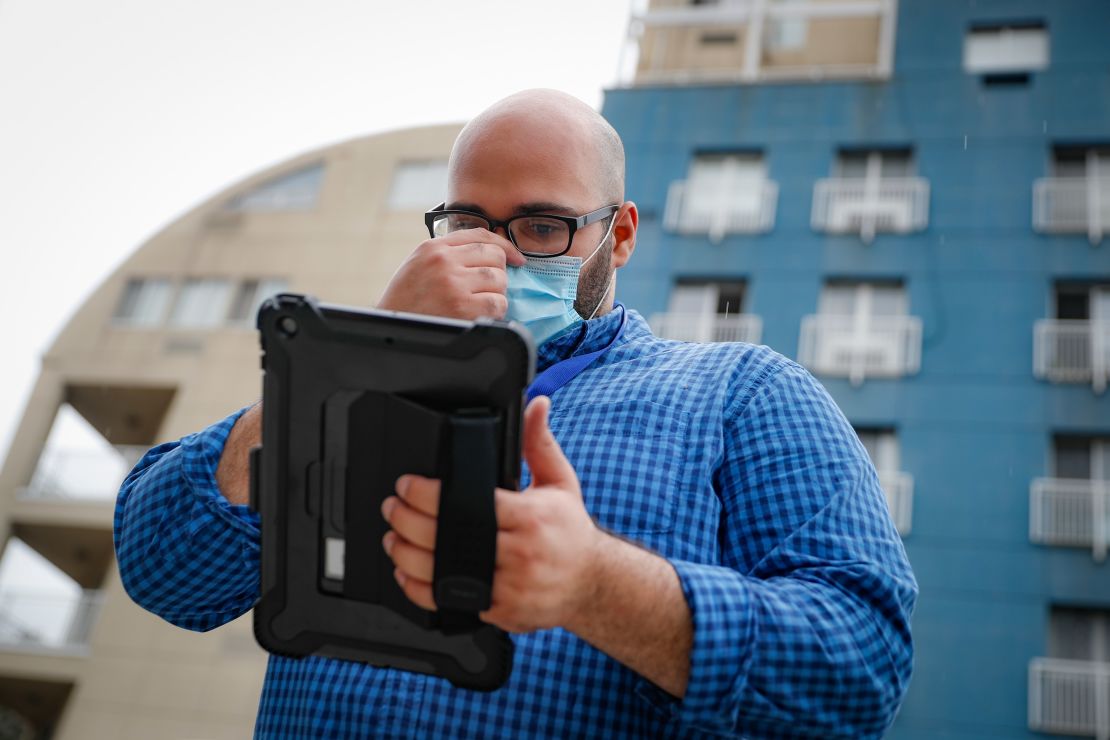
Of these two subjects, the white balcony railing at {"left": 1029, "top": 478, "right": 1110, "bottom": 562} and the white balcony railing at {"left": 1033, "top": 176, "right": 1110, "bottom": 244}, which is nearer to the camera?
the white balcony railing at {"left": 1029, "top": 478, "right": 1110, "bottom": 562}

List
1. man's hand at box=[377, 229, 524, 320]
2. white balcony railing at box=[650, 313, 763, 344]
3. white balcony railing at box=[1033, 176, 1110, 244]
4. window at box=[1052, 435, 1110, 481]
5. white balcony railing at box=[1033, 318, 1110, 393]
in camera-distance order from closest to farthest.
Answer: man's hand at box=[377, 229, 524, 320], window at box=[1052, 435, 1110, 481], white balcony railing at box=[1033, 318, 1110, 393], white balcony railing at box=[1033, 176, 1110, 244], white balcony railing at box=[650, 313, 763, 344]

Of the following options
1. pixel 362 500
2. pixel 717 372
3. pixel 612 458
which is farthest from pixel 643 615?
pixel 717 372

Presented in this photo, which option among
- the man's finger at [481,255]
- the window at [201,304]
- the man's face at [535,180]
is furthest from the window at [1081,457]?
the man's finger at [481,255]

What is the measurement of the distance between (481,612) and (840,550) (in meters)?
0.63

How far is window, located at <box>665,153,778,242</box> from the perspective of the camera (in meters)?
17.7

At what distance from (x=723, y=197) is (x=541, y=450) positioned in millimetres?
17337

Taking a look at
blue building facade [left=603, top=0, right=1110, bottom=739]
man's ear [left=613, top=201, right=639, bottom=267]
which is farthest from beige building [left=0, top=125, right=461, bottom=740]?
man's ear [left=613, top=201, right=639, bottom=267]

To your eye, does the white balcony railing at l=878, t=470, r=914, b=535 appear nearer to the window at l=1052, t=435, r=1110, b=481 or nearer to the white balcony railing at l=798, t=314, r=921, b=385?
the white balcony railing at l=798, t=314, r=921, b=385

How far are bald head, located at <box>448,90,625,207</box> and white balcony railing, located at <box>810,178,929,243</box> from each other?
1538cm

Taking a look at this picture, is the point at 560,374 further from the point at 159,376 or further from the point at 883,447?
the point at 159,376

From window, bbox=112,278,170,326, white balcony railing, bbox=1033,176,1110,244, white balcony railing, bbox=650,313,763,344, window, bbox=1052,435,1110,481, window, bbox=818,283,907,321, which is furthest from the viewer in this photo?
window, bbox=112,278,170,326

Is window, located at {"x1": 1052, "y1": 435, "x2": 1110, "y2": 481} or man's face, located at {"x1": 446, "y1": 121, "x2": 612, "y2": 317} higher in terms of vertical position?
window, located at {"x1": 1052, "y1": 435, "x2": 1110, "y2": 481}

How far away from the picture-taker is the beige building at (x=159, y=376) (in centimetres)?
1920

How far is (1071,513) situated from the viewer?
14.7m
